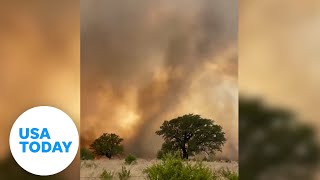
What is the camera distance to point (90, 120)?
16.6ft

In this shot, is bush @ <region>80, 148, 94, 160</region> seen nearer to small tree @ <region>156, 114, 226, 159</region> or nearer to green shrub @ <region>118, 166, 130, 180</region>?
green shrub @ <region>118, 166, 130, 180</region>

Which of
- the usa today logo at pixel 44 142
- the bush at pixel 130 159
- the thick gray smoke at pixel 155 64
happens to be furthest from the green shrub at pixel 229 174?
the usa today logo at pixel 44 142

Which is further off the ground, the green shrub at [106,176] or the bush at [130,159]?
the bush at [130,159]

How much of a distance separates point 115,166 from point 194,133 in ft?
2.95

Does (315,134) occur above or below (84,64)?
below

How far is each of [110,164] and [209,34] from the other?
65.9 inches

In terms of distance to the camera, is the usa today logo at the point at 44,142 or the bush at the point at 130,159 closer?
the usa today logo at the point at 44,142

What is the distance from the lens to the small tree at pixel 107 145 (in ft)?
16.6

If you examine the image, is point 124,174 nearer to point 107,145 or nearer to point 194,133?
point 107,145

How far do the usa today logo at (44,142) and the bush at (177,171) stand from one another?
78.8 inches

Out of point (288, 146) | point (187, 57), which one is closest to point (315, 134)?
point (288, 146)

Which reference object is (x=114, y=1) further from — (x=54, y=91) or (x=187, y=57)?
(x=54, y=91)

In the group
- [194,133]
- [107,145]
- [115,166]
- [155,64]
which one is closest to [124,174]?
[115,166]

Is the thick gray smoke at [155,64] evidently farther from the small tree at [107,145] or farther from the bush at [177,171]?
the bush at [177,171]
